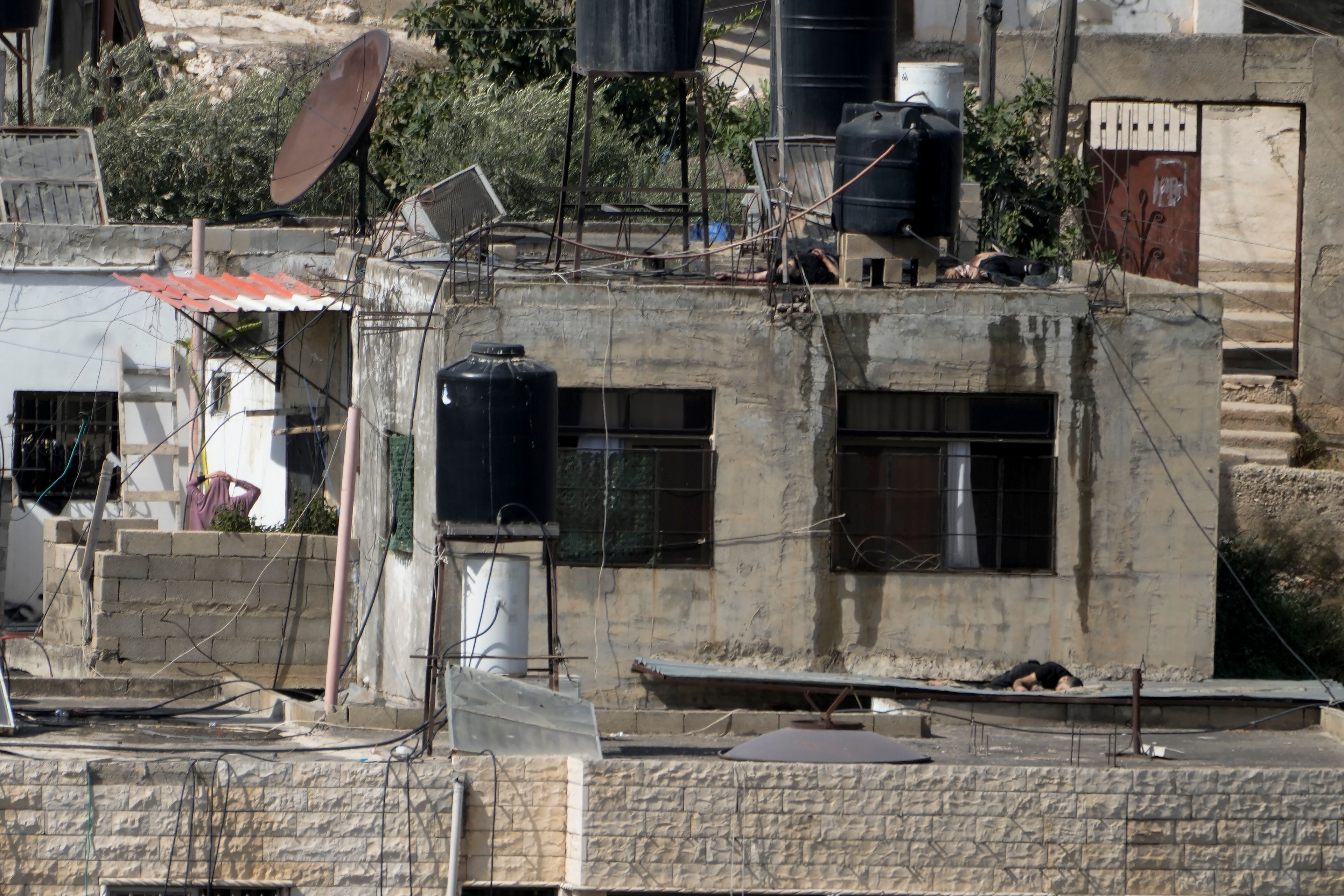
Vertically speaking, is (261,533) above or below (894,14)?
below

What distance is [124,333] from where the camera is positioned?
2284 centimetres

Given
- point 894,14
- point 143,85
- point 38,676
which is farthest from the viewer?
point 143,85

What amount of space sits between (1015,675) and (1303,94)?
1269 cm

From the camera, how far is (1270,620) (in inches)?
802

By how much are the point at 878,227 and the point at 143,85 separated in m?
16.8

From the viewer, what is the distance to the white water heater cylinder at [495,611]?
43.6 ft

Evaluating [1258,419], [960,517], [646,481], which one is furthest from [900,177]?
[1258,419]

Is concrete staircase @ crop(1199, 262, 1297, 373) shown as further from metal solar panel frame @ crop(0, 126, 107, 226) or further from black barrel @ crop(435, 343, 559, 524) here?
black barrel @ crop(435, 343, 559, 524)

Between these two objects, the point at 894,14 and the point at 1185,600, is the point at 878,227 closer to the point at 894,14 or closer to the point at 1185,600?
the point at 1185,600

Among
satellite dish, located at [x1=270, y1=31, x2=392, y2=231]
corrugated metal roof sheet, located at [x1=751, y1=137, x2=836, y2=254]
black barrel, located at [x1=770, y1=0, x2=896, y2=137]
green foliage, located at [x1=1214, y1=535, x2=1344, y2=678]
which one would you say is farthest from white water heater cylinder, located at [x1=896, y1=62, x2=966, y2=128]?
satellite dish, located at [x1=270, y1=31, x2=392, y2=231]

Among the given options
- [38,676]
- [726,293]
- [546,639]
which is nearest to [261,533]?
[38,676]

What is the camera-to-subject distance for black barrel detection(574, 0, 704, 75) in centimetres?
1816

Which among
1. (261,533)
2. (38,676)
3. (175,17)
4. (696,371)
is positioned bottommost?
(38,676)

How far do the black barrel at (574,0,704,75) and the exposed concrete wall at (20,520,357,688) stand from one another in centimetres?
498
